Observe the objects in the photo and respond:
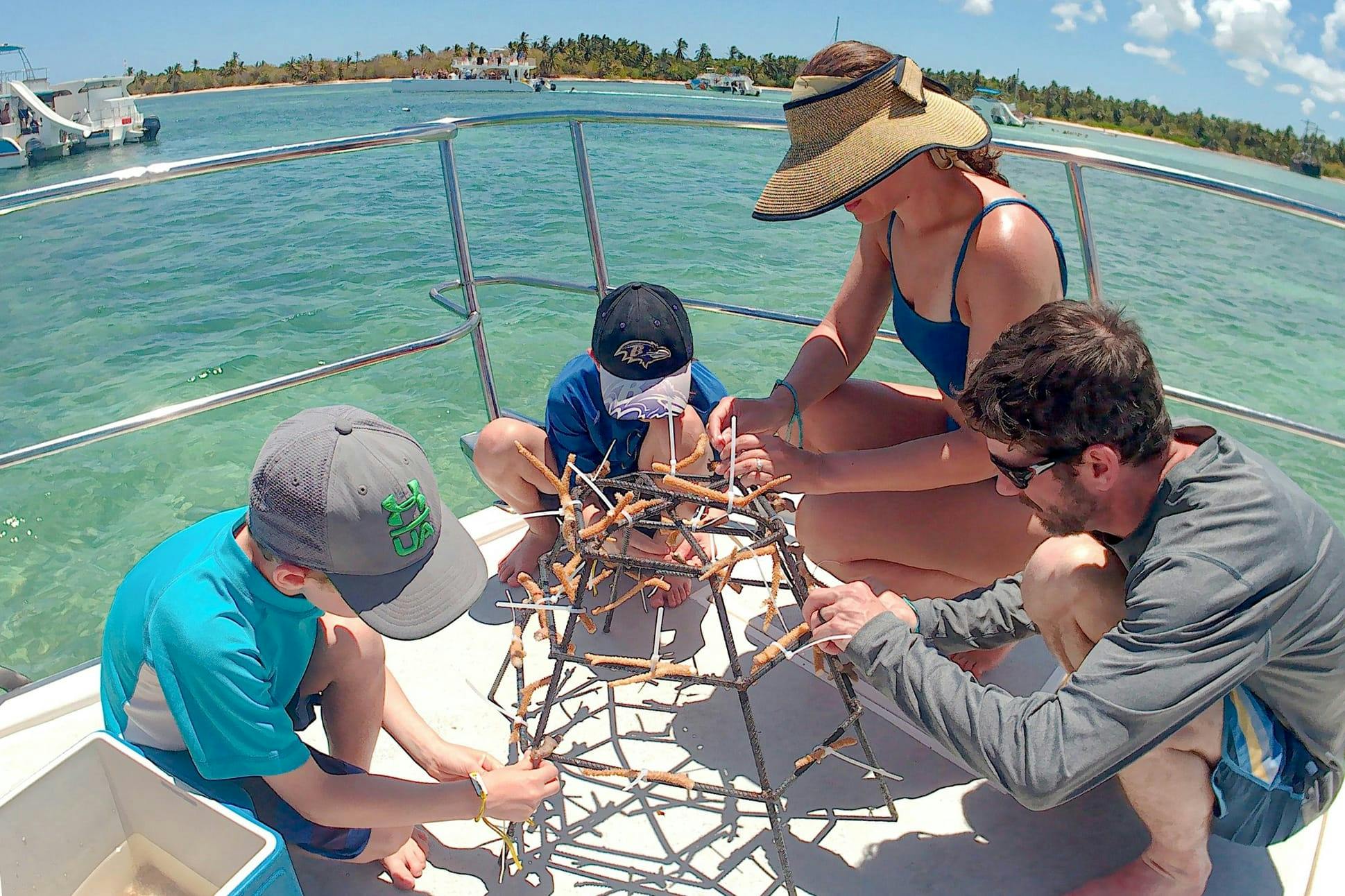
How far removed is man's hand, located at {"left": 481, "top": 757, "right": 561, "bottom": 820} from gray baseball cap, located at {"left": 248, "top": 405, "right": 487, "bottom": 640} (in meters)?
0.24

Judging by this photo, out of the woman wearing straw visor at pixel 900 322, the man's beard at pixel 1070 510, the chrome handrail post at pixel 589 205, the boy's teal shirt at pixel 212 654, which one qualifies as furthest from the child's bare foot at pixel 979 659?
the chrome handrail post at pixel 589 205

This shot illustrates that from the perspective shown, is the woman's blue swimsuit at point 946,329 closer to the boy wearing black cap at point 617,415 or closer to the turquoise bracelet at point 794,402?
the turquoise bracelet at point 794,402

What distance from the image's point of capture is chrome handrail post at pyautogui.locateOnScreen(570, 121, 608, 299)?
2.24m

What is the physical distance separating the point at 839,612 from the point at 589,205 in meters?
1.55

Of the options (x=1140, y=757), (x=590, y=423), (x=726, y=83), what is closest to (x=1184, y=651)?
(x=1140, y=757)

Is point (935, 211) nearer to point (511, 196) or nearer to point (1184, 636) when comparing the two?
point (1184, 636)

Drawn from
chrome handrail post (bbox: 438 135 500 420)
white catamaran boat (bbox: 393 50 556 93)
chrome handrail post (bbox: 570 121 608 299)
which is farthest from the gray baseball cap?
white catamaran boat (bbox: 393 50 556 93)

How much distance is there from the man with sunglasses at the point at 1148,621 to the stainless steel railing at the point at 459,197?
29.8 inches

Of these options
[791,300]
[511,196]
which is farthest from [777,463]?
[511,196]

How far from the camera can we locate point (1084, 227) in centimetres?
180

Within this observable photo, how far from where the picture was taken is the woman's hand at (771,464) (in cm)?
139

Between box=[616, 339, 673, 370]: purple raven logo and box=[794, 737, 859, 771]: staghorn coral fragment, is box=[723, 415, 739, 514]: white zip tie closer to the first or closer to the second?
box=[616, 339, 673, 370]: purple raven logo

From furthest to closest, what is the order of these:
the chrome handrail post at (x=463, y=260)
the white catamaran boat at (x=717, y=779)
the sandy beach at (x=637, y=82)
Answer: the sandy beach at (x=637, y=82)
the chrome handrail post at (x=463, y=260)
the white catamaran boat at (x=717, y=779)

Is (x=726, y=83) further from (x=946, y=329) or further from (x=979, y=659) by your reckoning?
(x=979, y=659)
